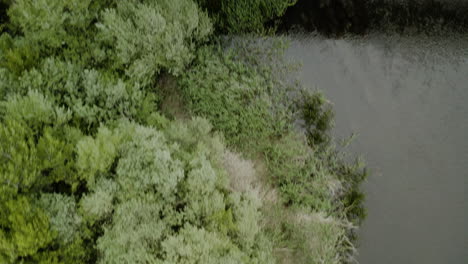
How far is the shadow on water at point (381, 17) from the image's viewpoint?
13914 millimetres

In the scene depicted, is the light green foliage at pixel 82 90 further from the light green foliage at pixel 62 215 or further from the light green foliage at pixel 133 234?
the light green foliage at pixel 133 234

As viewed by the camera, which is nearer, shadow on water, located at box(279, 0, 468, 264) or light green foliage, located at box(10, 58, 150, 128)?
light green foliage, located at box(10, 58, 150, 128)

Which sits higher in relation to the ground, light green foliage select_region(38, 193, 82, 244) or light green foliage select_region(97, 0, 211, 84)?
light green foliage select_region(97, 0, 211, 84)

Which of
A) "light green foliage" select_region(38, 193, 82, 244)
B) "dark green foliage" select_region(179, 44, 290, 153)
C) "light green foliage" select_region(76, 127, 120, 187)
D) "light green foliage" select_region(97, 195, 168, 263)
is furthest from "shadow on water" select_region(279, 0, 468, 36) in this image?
"light green foliage" select_region(38, 193, 82, 244)

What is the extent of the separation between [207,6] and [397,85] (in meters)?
7.60

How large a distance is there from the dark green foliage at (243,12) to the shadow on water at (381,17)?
72 centimetres

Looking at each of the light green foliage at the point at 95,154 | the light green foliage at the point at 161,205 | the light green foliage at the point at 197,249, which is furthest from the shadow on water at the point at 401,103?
the light green foliage at the point at 95,154

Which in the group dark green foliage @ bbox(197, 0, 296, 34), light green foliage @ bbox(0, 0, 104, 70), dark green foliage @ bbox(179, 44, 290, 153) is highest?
dark green foliage @ bbox(197, 0, 296, 34)

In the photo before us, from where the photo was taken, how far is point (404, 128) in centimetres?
1289

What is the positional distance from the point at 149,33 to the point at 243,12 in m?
3.81

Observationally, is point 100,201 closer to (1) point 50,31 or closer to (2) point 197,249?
(2) point 197,249

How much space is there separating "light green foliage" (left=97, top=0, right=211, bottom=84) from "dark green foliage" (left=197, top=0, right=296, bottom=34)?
1.39 m

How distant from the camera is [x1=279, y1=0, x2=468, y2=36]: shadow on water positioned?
45.6ft

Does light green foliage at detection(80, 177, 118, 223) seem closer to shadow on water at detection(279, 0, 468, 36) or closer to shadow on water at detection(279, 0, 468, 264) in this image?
shadow on water at detection(279, 0, 468, 264)
